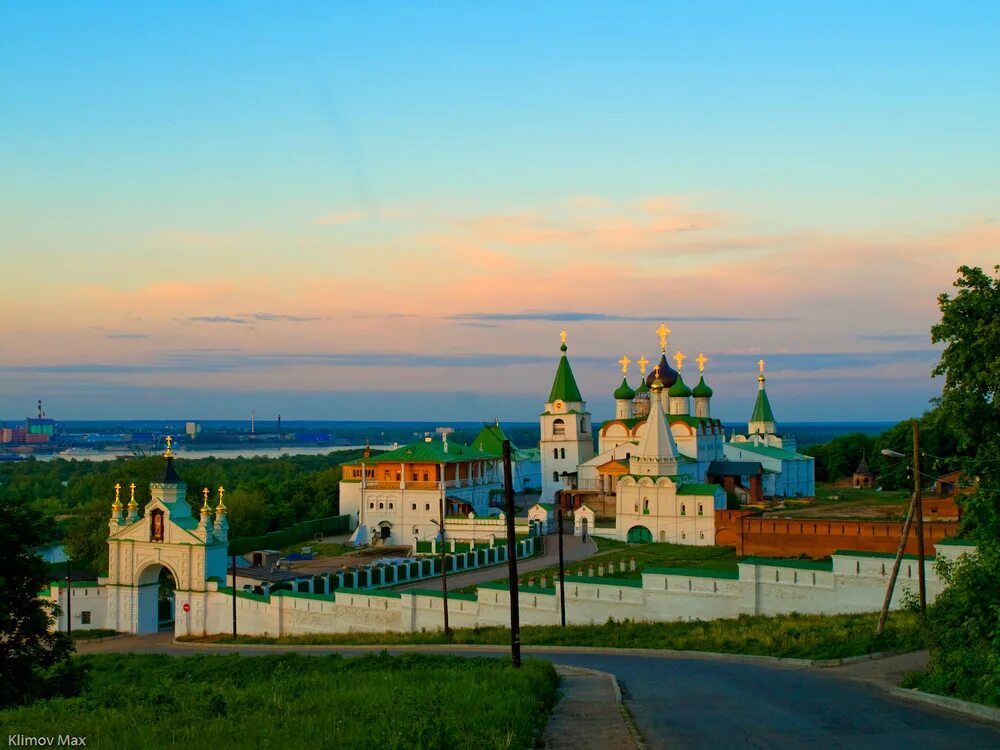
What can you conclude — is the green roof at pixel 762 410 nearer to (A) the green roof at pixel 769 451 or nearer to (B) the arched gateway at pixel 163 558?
(A) the green roof at pixel 769 451

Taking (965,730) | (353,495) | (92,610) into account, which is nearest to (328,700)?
(965,730)

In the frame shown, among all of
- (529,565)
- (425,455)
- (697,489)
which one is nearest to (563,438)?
(425,455)

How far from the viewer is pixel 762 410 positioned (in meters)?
77.4

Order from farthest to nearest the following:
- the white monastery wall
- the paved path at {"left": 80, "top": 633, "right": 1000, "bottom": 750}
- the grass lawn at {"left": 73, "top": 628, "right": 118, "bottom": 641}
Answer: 1. the grass lawn at {"left": 73, "top": 628, "right": 118, "bottom": 641}
2. the white monastery wall
3. the paved path at {"left": 80, "top": 633, "right": 1000, "bottom": 750}

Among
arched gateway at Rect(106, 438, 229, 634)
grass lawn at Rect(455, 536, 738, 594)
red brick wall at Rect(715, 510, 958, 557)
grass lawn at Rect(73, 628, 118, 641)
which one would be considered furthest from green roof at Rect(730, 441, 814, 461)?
grass lawn at Rect(73, 628, 118, 641)

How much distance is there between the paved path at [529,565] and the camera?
38781mm

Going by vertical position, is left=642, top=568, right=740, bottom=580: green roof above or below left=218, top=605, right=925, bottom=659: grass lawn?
above

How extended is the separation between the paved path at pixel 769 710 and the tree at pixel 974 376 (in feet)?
11.2

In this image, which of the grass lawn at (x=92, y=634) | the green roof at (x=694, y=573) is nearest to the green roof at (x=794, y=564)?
the green roof at (x=694, y=573)

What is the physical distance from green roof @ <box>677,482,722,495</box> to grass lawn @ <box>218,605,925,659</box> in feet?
66.0

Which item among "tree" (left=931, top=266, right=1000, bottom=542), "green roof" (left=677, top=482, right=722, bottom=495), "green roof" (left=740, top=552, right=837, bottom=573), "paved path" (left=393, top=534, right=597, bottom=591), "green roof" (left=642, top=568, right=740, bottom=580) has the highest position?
"tree" (left=931, top=266, right=1000, bottom=542)

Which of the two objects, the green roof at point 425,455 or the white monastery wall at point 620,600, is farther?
the green roof at point 425,455

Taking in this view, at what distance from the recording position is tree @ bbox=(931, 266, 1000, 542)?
695 inches

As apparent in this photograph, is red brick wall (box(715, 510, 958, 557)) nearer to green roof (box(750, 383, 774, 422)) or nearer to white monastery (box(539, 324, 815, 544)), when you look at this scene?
white monastery (box(539, 324, 815, 544))
